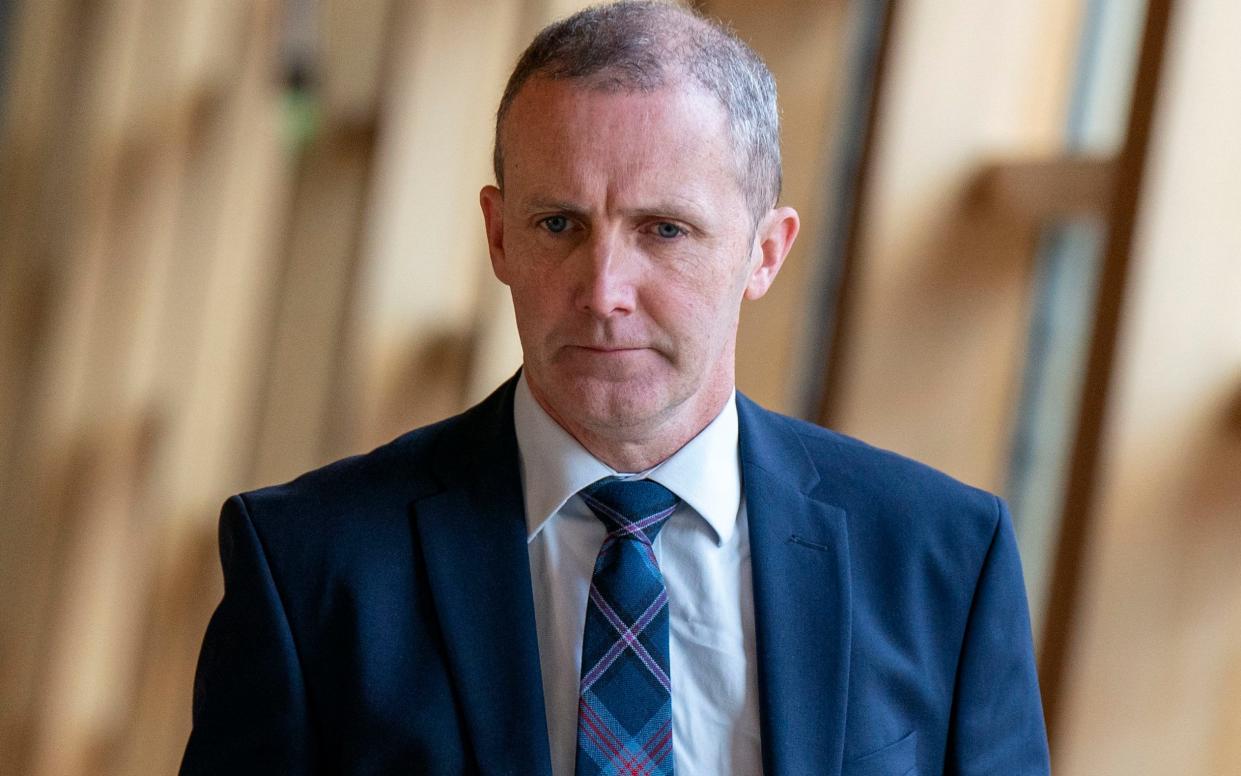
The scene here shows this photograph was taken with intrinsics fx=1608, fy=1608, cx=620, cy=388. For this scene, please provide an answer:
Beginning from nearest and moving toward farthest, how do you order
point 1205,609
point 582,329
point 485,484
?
1. point 582,329
2. point 485,484
3. point 1205,609

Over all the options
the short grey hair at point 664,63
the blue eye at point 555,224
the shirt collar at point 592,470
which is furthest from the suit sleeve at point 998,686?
the blue eye at point 555,224

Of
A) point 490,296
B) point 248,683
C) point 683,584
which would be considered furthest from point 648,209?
point 490,296

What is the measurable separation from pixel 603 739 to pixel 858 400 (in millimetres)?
1405

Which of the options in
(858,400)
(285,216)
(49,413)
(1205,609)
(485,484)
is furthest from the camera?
(49,413)

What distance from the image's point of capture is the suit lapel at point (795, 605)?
1717mm

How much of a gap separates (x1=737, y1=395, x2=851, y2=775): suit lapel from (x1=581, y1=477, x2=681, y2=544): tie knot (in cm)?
11

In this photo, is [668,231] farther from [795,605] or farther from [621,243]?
[795,605]

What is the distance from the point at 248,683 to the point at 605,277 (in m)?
0.58

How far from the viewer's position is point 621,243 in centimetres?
164

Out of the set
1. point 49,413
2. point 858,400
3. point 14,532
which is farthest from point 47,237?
point 858,400

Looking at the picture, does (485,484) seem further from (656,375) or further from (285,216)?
(285,216)

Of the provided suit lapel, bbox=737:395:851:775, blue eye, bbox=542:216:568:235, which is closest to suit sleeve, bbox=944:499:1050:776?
suit lapel, bbox=737:395:851:775

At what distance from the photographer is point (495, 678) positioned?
169 centimetres

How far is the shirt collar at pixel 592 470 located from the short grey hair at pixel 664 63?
27cm
